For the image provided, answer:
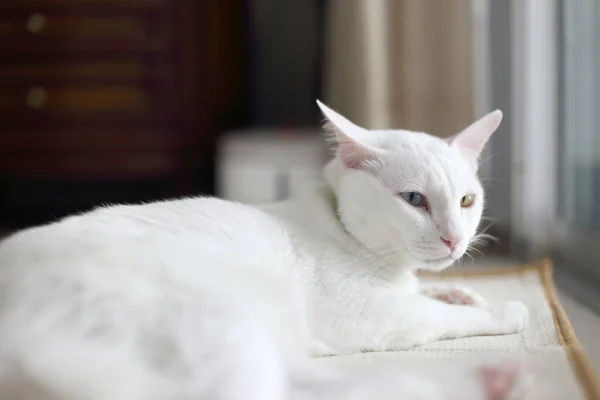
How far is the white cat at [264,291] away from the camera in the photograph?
27.1 inches

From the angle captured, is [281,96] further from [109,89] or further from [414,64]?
[414,64]

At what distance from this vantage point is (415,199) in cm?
98

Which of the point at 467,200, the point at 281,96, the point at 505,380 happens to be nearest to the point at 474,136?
the point at 467,200

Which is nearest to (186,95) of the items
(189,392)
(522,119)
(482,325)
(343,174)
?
(522,119)

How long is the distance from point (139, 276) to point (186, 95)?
1674 millimetres

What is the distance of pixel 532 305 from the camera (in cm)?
122

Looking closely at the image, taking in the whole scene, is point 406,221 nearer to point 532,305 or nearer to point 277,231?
point 277,231

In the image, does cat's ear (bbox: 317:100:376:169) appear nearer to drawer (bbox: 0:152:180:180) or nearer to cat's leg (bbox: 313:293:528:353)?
cat's leg (bbox: 313:293:528:353)

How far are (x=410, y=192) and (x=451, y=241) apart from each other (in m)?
0.10

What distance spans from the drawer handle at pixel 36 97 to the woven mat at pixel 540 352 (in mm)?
1798

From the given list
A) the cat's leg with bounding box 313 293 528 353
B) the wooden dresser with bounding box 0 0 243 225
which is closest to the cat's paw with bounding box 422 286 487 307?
the cat's leg with bounding box 313 293 528 353

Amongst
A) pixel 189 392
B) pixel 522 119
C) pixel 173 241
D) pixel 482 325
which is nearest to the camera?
pixel 189 392

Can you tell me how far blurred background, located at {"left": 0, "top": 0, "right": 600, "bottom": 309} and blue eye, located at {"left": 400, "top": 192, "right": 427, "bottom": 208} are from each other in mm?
746

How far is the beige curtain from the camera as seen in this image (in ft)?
6.09
